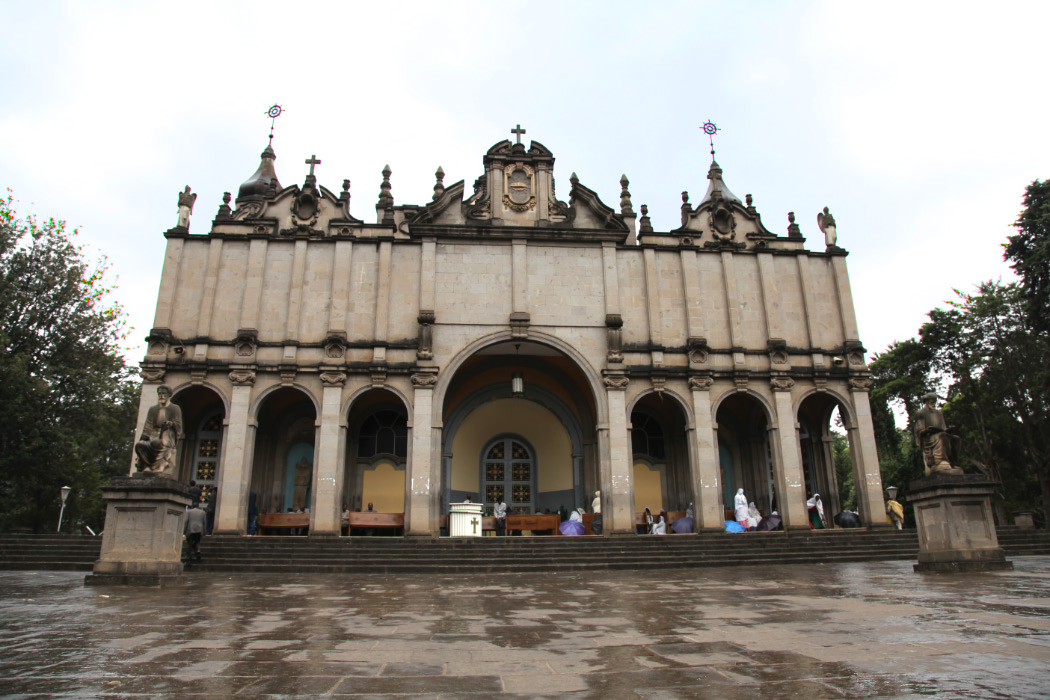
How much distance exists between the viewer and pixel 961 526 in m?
11.5

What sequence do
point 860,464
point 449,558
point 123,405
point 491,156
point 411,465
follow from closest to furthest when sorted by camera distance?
point 449,558 < point 411,465 < point 860,464 < point 491,156 < point 123,405

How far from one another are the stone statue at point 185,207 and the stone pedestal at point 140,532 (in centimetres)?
1445

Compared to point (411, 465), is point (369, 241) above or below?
above

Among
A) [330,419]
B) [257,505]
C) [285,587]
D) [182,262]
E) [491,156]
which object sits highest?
[491,156]

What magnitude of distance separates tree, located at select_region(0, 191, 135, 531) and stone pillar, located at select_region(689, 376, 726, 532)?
23444mm

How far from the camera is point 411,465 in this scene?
67.5 ft

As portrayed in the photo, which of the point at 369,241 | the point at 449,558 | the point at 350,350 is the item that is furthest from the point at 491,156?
the point at 449,558

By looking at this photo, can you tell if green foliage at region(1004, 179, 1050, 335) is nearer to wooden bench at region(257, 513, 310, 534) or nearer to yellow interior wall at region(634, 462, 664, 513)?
yellow interior wall at region(634, 462, 664, 513)

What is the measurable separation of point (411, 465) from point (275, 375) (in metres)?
5.41

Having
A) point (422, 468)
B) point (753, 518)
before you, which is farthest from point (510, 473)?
point (753, 518)

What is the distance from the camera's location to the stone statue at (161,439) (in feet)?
38.5

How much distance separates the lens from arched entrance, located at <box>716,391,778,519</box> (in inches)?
960

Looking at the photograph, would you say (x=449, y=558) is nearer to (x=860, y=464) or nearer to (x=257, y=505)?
(x=257, y=505)

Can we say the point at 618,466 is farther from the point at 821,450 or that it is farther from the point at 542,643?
the point at 542,643
